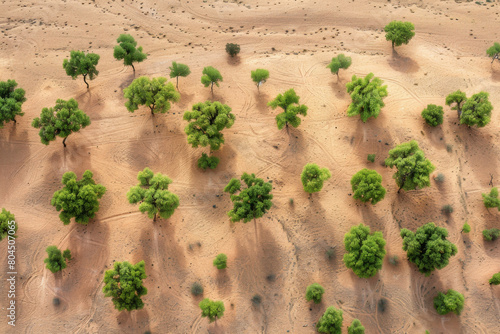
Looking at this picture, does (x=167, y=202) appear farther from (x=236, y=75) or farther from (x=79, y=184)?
(x=236, y=75)

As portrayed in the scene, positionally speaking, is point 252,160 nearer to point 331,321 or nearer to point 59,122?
point 331,321

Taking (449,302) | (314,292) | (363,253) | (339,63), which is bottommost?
(314,292)


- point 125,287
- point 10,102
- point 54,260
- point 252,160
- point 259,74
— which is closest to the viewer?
point 125,287

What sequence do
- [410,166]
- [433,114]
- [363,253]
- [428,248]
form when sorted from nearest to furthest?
1. [363,253]
2. [428,248]
3. [410,166]
4. [433,114]

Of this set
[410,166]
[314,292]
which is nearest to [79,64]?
[314,292]

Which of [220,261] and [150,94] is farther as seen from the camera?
[150,94]

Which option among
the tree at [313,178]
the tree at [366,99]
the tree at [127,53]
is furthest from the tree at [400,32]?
the tree at [127,53]

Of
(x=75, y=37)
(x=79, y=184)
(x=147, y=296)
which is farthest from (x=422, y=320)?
(x=75, y=37)

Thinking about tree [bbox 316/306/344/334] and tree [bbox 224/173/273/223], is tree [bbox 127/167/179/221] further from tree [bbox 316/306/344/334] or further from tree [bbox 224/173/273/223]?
tree [bbox 316/306/344/334]
